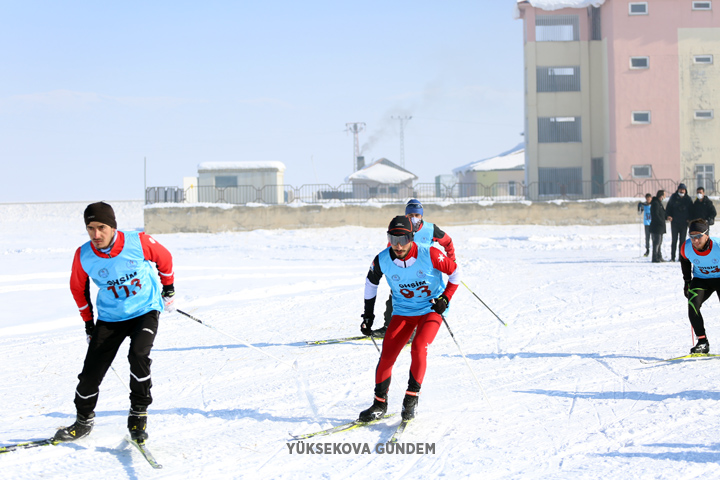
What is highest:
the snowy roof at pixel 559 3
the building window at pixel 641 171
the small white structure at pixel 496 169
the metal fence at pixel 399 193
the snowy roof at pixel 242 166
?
the snowy roof at pixel 559 3

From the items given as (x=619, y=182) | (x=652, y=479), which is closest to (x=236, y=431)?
(x=652, y=479)

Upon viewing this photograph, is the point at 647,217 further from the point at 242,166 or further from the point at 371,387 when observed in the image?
the point at 242,166

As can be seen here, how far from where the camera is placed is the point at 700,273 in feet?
24.7

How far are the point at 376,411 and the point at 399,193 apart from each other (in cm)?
2847

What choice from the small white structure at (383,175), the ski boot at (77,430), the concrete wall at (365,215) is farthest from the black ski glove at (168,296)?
the small white structure at (383,175)

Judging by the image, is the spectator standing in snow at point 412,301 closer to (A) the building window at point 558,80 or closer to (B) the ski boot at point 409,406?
(B) the ski boot at point 409,406

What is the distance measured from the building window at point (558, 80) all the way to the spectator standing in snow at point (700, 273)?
2974cm

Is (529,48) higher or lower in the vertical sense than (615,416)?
higher

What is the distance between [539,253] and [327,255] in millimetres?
6309

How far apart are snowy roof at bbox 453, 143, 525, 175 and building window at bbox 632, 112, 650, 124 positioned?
2484 cm

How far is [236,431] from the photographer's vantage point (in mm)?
5246

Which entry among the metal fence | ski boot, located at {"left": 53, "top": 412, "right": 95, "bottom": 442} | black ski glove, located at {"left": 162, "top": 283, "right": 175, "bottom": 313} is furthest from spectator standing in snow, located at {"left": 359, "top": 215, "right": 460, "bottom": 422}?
the metal fence

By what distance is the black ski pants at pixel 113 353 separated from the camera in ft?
16.1

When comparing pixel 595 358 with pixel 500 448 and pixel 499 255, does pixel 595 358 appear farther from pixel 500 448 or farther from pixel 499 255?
pixel 499 255
